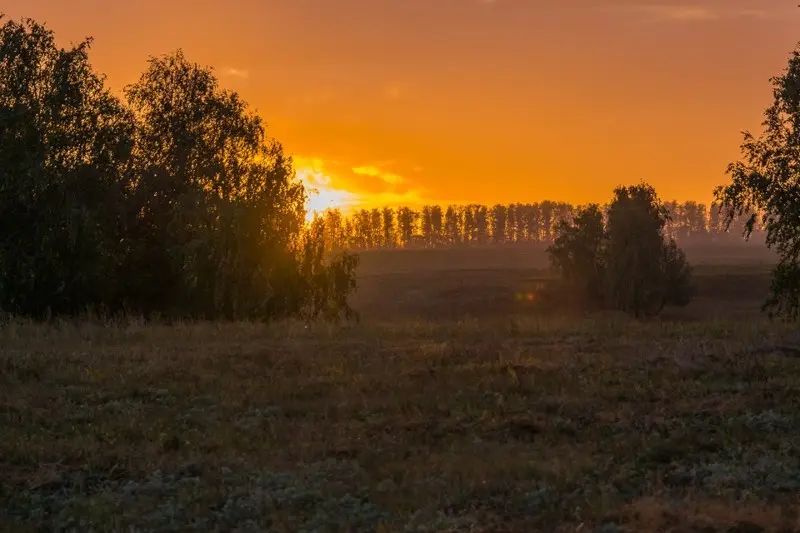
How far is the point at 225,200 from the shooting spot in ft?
99.3

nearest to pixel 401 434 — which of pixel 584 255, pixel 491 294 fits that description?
pixel 584 255

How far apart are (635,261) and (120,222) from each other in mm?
47394

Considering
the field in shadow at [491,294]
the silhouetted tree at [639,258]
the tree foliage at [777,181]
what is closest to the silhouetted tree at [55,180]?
the tree foliage at [777,181]

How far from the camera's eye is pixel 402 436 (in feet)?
30.9

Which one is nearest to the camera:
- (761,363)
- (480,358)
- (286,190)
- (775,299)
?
(761,363)

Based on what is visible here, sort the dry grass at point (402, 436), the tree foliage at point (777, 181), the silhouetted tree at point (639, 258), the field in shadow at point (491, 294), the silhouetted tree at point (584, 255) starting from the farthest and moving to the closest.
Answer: the field in shadow at point (491, 294)
the silhouetted tree at point (584, 255)
the silhouetted tree at point (639, 258)
the tree foliage at point (777, 181)
the dry grass at point (402, 436)

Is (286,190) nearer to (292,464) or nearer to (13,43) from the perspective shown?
(13,43)

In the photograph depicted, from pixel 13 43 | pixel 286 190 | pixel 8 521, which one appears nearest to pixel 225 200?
pixel 286 190

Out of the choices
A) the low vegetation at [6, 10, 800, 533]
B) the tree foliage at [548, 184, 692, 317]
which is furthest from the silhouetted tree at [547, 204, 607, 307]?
the low vegetation at [6, 10, 800, 533]

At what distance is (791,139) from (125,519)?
2622 centimetres

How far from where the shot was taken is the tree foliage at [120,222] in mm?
25672

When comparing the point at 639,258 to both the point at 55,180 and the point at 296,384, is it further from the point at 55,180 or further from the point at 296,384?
the point at 296,384

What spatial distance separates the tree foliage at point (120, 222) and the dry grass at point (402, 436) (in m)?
10.8

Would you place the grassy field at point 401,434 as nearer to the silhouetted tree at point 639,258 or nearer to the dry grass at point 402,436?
the dry grass at point 402,436
